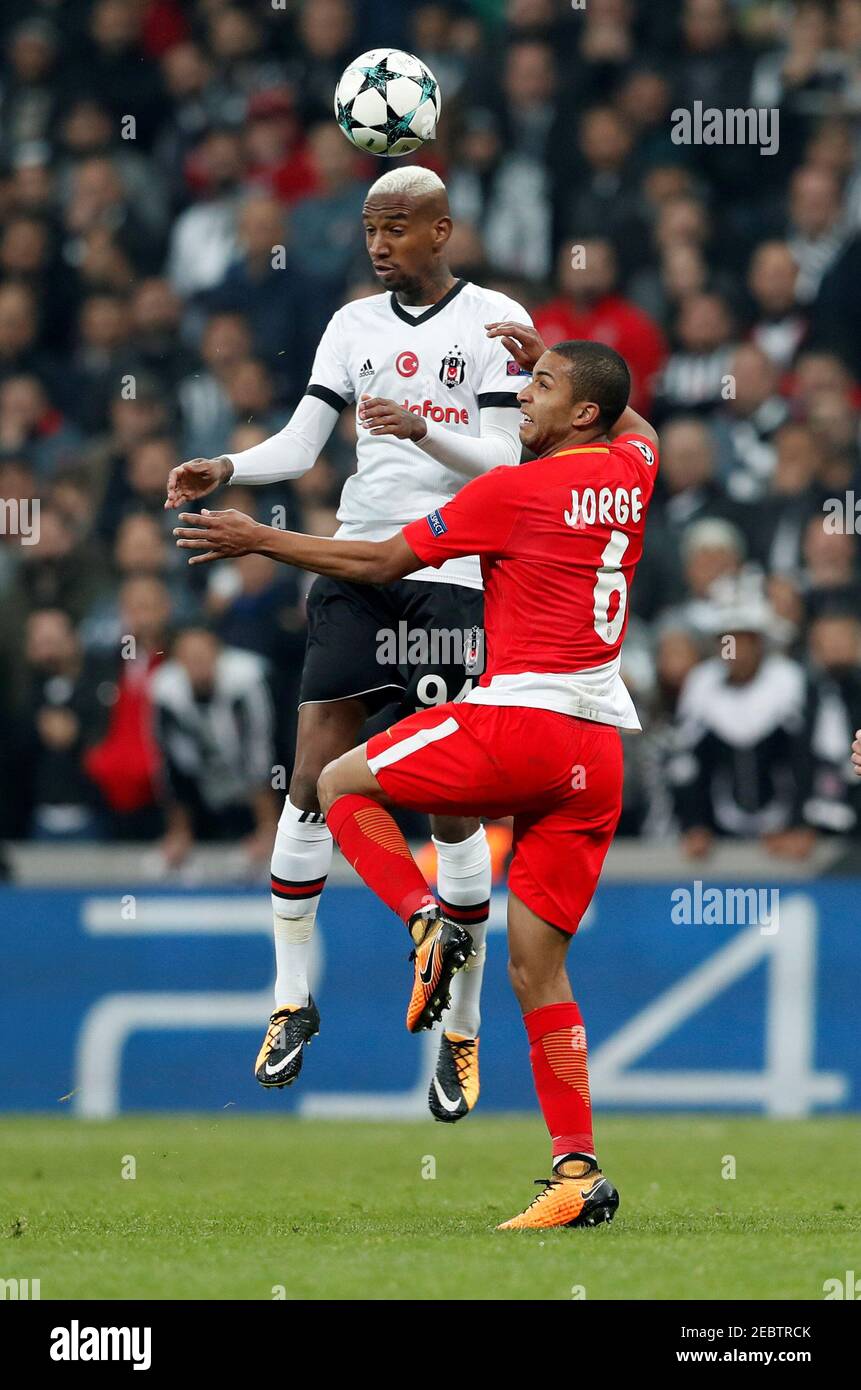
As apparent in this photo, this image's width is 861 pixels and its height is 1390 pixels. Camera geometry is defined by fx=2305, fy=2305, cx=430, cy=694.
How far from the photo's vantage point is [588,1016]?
1191cm

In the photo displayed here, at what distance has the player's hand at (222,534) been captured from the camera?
7145 millimetres

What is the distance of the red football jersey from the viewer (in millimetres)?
7184

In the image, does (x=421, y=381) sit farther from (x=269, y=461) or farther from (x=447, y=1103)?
(x=447, y=1103)

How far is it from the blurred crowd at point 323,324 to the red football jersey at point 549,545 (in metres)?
4.66

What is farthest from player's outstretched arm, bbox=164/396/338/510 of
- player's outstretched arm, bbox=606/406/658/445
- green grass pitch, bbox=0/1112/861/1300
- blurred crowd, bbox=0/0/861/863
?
blurred crowd, bbox=0/0/861/863

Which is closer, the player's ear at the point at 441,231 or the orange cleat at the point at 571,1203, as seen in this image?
the orange cleat at the point at 571,1203

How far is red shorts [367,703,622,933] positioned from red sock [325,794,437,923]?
0.76 feet

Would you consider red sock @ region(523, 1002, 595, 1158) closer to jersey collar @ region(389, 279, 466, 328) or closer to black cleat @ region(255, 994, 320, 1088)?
black cleat @ region(255, 994, 320, 1088)

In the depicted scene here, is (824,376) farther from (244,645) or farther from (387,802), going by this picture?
(387,802)

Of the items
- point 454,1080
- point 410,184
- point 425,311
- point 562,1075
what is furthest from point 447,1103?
point 410,184

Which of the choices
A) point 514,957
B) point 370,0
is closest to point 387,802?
point 514,957

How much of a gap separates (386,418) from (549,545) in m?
0.66

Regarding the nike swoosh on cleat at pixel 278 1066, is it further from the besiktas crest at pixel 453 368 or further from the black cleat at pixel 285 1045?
the besiktas crest at pixel 453 368

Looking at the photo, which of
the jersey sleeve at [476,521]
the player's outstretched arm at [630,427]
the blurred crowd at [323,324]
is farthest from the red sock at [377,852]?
the blurred crowd at [323,324]
